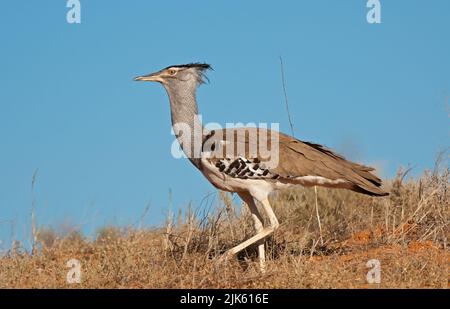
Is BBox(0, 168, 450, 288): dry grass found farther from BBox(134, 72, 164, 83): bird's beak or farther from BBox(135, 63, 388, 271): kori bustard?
BBox(134, 72, 164, 83): bird's beak

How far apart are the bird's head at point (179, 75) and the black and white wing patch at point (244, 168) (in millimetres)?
840

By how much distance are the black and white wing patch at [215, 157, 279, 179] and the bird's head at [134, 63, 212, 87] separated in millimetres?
840

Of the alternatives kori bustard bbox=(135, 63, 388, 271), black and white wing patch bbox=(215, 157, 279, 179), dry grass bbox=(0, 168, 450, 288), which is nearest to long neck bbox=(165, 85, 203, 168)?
kori bustard bbox=(135, 63, 388, 271)

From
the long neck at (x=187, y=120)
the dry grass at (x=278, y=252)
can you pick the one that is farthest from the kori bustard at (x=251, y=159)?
the dry grass at (x=278, y=252)

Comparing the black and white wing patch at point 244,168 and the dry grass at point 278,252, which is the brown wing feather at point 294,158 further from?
the dry grass at point 278,252

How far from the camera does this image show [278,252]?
5.90m

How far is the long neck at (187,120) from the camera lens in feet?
18.3

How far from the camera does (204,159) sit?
5.46 metres

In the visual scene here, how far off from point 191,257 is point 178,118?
1.11 metres

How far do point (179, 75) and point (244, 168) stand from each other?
1005 millimetres

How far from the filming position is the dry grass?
4793mm

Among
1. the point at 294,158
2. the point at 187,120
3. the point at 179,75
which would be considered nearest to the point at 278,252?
the point at 294,158

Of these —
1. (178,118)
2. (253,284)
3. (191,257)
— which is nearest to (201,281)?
(253,284)
